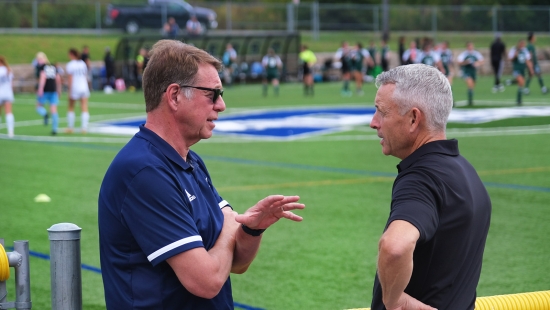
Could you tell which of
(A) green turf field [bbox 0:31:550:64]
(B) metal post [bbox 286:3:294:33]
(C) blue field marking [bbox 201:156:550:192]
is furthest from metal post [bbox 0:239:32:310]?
(B) metal post [bbox 286:3:294:33]

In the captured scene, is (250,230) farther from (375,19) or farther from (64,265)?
(375,19)

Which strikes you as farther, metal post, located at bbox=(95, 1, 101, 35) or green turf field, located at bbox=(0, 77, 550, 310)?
metal post, located at bbox=(95, 1, 101, 35)

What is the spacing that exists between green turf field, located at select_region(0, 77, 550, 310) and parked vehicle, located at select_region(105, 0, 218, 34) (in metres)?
27.7

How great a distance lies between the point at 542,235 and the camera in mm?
8758

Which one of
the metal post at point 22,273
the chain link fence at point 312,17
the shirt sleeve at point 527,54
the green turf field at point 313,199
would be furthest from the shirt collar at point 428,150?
the chain link fence at point 312,17

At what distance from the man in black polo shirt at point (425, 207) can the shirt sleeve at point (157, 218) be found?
765mm

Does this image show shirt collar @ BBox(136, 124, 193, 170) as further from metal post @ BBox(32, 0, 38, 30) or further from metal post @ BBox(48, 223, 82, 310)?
metal post @ BBox(32, 0, 38, 30)

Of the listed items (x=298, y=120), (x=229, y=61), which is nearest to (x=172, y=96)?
(x=298, y=120)

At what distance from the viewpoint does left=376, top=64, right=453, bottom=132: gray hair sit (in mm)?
3174

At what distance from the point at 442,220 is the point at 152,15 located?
47941 mm

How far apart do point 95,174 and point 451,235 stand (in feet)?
36.2

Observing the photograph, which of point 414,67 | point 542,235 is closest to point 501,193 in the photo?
point 542,235

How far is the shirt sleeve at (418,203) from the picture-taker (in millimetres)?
2859

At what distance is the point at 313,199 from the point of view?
1093 cm
